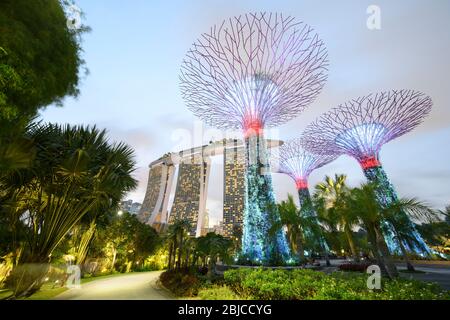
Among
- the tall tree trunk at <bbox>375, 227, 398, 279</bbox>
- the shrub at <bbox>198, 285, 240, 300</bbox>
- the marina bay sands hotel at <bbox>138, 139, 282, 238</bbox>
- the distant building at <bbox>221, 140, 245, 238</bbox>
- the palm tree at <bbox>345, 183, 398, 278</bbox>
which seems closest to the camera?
the shrub at <bbox>198, 285, 240, 300</bbox>

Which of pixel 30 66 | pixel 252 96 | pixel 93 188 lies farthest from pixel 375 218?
pixel 30 66

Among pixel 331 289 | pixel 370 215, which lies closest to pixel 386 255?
pixel 370 215

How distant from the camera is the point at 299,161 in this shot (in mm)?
37625

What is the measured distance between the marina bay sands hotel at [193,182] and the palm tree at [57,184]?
292 ft

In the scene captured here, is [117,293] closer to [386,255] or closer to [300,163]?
[386,255]

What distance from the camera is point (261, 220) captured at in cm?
1980

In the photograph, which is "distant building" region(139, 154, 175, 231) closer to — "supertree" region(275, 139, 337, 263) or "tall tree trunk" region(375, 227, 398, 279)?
"supertree" region(275, 139, 337, 263)

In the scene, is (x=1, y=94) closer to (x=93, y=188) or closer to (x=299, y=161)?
(x=93, y=188)

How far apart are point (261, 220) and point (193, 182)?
122 m

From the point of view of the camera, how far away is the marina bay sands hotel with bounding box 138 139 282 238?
111 m

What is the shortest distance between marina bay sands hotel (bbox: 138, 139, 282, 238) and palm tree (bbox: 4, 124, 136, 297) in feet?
292

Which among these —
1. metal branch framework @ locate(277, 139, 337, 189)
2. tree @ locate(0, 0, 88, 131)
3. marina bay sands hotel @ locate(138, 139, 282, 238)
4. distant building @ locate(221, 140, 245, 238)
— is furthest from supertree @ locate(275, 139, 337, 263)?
distant building @ locate(221, 140, 245, 238)

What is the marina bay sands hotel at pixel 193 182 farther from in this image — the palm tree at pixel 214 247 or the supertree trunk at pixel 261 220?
the supertree trunk at pixel 261 220
